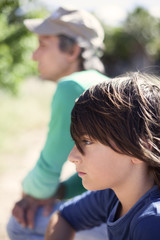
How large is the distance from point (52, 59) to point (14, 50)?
4968mm

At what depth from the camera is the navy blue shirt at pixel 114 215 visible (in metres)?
1.31

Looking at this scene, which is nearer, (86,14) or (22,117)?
(86,14)

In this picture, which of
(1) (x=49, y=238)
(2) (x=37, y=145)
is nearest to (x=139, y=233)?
(1) (x=49, y=238)

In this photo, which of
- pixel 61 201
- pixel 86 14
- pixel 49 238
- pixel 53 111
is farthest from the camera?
pixel 86 14

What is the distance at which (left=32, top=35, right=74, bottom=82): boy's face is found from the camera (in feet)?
8.42

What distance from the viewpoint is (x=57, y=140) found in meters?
2.15

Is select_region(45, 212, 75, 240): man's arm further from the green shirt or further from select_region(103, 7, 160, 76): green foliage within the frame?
select_region(103, 7, 160, 76): green foliage

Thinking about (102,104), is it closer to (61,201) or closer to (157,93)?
(157,93)

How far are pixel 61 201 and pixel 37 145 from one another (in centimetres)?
547

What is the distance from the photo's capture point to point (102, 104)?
4.82 feet

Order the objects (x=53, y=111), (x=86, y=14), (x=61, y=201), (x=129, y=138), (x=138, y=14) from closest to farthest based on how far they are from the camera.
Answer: (x=129, y=138) < (x=53, y=111) < (x=61, y=201) < (x=86, y=14) < (x=138, y=14)

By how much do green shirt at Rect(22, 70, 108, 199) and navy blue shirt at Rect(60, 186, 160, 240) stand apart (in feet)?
1.03

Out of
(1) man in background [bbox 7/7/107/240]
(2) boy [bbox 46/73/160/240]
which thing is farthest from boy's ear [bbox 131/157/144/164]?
(1) man in background [bbox 7/7/107/240]

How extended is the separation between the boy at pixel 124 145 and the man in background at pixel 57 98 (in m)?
0.59
